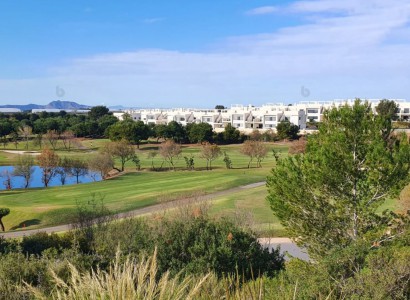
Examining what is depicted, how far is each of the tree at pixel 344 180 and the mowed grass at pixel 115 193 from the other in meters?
19.7

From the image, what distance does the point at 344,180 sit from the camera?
1603 cm

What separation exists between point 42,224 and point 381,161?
27015 mm

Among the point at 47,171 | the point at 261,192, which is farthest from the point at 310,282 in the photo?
the point at 47,171

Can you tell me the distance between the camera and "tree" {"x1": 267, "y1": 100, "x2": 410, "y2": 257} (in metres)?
15.6

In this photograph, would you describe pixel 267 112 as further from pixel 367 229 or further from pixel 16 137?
pixel 367 229

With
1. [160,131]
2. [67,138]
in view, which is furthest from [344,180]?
[67,138]

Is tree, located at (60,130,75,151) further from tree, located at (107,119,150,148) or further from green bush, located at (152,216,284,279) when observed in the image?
green bush, located at (152,216,284,279)

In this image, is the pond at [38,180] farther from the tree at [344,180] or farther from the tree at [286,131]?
the tree at [344,180]

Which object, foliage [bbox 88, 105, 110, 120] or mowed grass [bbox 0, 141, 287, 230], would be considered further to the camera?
foliage [bbox 88, 105, 110, 120]

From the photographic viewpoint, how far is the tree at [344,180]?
15562 millimetres

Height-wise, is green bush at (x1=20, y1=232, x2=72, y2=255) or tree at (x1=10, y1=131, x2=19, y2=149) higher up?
tree at (x1=10, y1=131, x2=19, y2=149)

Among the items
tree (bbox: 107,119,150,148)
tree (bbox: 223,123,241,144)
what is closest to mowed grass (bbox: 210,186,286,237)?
tree (bbox: 107,119,150,148)

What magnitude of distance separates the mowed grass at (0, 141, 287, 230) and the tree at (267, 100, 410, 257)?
19670 millimetres

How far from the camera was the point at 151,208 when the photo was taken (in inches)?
1469
